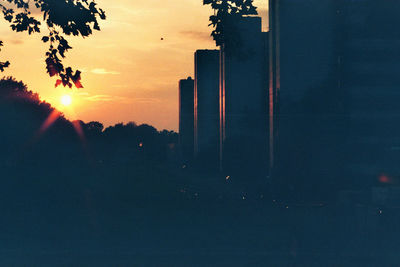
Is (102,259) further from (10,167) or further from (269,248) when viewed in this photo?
(10,167)

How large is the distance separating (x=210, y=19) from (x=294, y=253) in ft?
33.8

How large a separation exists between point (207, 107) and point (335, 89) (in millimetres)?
38326

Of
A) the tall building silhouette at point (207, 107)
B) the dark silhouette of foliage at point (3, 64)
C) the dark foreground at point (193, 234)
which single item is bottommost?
the dark foreground at point (193, 234)

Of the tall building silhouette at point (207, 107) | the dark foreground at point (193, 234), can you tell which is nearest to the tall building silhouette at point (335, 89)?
the dark foreground at point (193, 234)

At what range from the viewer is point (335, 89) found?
277 ft

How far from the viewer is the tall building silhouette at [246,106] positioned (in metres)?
86.8

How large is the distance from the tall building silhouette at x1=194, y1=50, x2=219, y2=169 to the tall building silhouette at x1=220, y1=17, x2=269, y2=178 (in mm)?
16133

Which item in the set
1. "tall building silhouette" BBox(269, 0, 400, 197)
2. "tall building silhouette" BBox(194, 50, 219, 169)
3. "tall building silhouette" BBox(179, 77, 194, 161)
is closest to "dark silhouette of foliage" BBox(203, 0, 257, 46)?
"tall building silhouette" BBox(269, 0, 400, 197)

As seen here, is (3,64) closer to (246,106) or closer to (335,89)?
(335,89)

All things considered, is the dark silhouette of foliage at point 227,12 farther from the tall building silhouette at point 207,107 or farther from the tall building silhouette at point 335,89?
the tall building silhouette at point 207,107

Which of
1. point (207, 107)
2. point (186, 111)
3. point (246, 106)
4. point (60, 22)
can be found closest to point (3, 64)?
point (60, 22)

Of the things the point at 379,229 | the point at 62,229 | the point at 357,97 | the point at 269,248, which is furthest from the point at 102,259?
the point at 357,97

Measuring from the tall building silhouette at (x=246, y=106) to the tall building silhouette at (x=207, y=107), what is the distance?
16.1 meters

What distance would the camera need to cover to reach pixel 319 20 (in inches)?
3095
